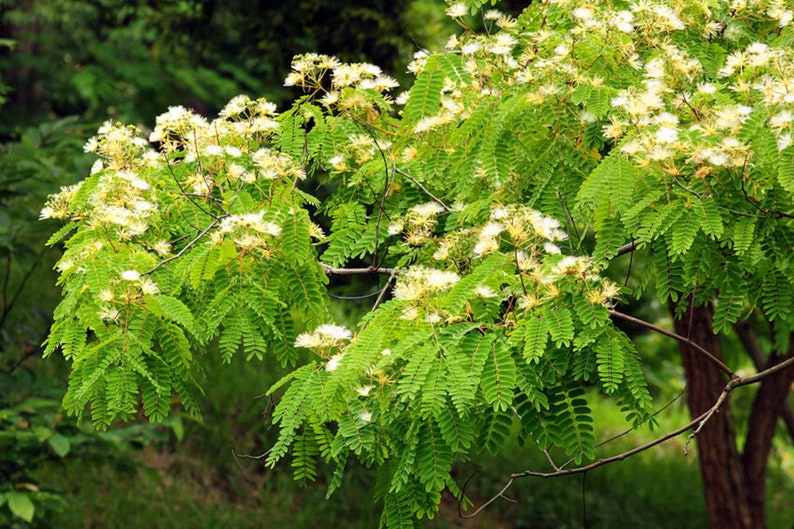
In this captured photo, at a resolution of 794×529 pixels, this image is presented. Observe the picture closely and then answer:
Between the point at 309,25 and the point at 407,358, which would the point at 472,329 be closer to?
the point at 407,358

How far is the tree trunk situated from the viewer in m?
7.75

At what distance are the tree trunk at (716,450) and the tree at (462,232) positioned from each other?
11.9 feet

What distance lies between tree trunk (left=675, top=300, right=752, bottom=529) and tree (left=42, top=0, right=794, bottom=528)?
362cm

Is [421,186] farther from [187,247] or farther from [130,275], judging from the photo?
[130,275]

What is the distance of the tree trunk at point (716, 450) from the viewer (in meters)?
7.75

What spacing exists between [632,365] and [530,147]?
3.47ft

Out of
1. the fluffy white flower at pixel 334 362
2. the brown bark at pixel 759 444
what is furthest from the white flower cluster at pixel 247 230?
the brown bark at pixel 759 444

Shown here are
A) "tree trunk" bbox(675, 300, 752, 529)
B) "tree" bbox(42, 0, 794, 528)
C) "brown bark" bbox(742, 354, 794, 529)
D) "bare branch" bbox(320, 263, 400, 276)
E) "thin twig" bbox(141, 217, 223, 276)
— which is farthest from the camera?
"brown bark" bbox(742, 354, 794, 529)

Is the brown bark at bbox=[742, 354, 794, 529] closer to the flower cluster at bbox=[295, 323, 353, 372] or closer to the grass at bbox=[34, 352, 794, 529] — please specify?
the grass at bbox=[34, 352, 794, 529]

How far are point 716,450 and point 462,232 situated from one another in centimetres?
459

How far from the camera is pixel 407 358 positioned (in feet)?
11.2

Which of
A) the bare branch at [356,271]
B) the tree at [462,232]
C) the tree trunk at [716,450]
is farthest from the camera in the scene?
the tree trunk at [716,450]

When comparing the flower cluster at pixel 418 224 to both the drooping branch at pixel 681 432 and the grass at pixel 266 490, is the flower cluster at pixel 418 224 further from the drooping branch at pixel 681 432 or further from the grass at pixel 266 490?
the grass at pixel 266 490

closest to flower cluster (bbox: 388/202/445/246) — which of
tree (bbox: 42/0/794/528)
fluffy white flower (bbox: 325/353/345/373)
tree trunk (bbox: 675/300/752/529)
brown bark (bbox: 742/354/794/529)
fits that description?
tree (bbox: 42/0/794/528)
